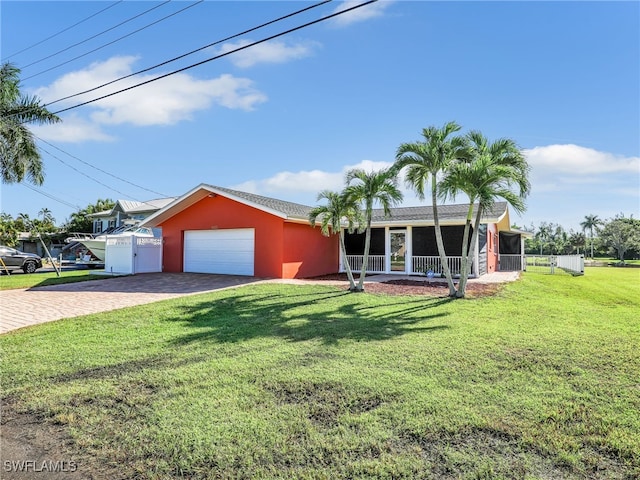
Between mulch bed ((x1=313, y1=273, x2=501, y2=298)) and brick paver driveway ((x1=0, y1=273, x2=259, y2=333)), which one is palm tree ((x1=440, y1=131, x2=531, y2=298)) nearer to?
mulch bed ((x1=313, y1=273, x2=501, y2=298))

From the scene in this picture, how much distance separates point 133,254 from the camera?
18203 mm

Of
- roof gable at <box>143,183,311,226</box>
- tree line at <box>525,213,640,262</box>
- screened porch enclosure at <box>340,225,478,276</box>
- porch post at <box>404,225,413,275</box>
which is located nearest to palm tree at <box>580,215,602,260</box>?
tree line at <box>525,213,640,262</box>

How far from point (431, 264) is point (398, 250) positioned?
1865mm

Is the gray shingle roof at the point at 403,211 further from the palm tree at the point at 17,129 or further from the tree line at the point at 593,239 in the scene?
the tree line at the point at 593,239

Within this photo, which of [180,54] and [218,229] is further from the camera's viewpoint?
[218,229]

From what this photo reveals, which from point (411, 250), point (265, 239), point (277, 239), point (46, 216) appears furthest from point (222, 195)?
point (46, 216)

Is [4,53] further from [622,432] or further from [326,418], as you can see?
[622,432]

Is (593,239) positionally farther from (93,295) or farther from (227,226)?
(93,295)

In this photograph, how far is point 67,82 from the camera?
11.3 meters

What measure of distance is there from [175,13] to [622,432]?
37.2 feet

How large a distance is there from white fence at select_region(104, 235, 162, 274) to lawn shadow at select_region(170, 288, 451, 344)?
32.0 feet

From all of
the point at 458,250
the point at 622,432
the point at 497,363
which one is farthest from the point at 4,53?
the point at 458,250

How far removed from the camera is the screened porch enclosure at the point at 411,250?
1836 centimetres

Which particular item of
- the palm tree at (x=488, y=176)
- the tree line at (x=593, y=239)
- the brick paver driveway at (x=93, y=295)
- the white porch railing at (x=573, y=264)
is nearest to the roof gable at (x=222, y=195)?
the brick paver driveway at (x=93, y=295)
